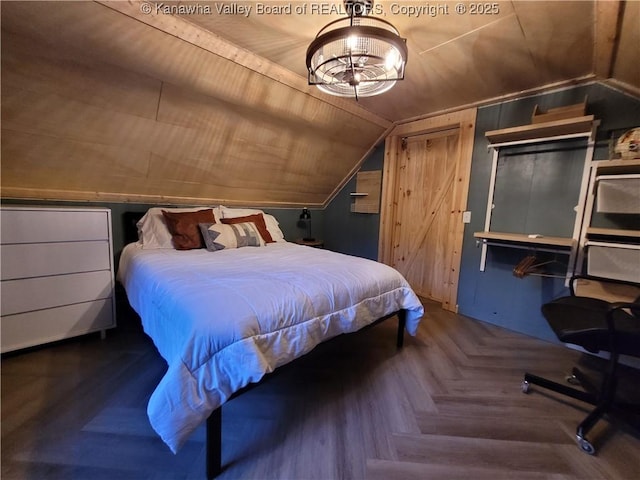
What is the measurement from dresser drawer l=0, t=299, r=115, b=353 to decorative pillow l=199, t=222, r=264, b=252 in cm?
93

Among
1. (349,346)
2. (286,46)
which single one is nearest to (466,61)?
(286,46)

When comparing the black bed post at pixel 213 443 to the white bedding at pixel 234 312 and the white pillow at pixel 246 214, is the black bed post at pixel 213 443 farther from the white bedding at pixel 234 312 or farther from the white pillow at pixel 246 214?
the white pillow at pixel 246 214

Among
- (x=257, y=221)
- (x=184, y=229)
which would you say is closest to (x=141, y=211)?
(x=184, y=229)

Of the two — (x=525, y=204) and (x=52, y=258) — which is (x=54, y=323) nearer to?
(x=52, y=258)

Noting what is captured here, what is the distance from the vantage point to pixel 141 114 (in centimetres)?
214

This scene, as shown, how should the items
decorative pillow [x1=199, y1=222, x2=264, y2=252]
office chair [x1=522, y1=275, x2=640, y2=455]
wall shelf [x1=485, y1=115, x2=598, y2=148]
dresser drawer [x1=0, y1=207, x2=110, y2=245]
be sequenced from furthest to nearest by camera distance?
decorative pillow [x1=199, y1=222, x2=264, y2=252] < wall shelf [x1=485, y1=115, x2=598, y2=148] < dresser drawer [x1=0, y1=207, x2=110, y2=245] < office chair [x1=522, y1=275, x2=640, y2=455]

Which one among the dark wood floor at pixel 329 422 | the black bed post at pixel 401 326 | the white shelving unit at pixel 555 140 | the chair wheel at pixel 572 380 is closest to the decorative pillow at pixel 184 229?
the dark wood floor at pixel 329 422

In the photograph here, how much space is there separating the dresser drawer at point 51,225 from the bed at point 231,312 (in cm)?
36

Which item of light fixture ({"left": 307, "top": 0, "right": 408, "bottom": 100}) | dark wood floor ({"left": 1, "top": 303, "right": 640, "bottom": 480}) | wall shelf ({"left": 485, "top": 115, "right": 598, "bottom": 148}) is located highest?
light fixture ({"left": 307, "top": 0, "right": 408, "bottom": 100})

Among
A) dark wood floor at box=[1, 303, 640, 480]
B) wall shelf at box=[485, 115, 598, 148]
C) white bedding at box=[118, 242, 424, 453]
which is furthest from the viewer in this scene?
wall shelf at box=[485, 115, 598, 148]

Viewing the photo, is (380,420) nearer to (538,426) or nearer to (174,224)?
(538,426)

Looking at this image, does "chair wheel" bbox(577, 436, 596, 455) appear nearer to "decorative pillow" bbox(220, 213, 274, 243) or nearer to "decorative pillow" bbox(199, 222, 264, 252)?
"decorative pillow" bbox(199, 222, 264, 252)

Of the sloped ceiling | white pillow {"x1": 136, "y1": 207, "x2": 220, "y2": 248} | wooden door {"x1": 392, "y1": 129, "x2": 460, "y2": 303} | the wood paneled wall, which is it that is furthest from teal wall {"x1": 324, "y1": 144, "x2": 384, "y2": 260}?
white pillow {"x1": 136, "y1": 207, "x2": 220, "y2": 248}

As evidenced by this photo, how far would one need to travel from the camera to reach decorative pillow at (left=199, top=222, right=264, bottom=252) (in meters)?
2.61
